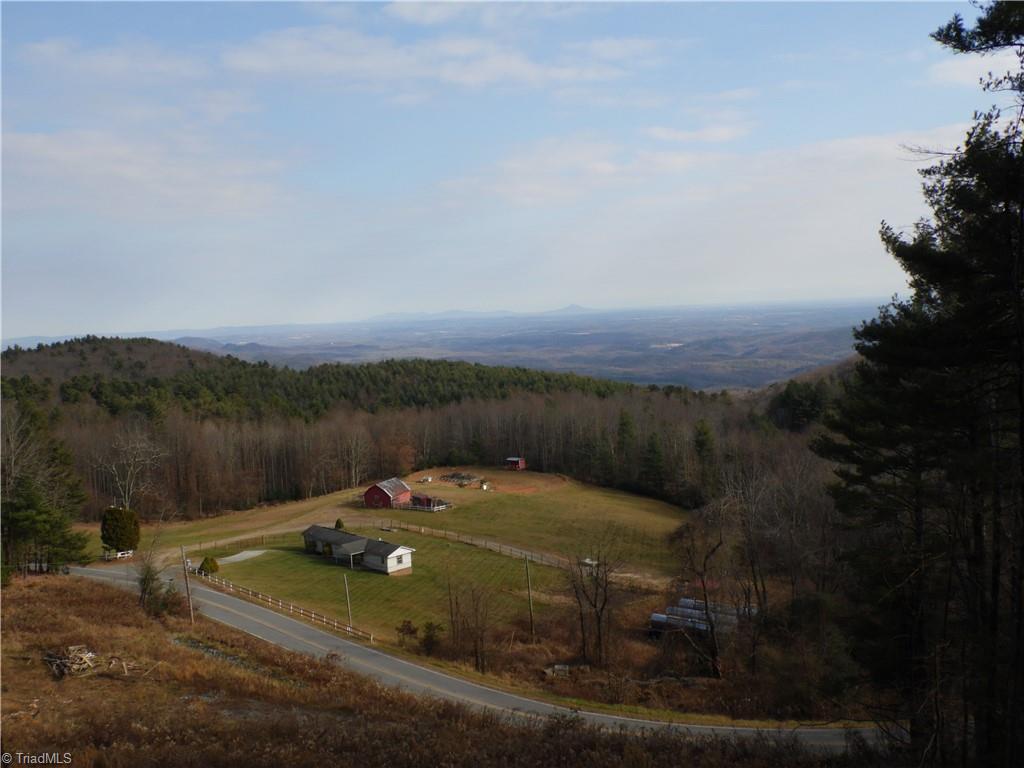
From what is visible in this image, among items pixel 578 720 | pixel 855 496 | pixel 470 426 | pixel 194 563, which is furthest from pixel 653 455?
pixel 578 720

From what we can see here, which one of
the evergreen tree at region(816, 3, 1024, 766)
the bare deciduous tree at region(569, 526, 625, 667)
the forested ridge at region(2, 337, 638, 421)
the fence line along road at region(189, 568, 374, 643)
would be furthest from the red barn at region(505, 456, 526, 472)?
the evergreen tree at region(816, 3, 1024, 766)

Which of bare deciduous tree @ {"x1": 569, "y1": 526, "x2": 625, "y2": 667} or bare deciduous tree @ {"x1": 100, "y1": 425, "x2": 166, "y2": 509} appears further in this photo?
bare deciduous tree @ {"x1": 100, "y1": 425, "x2": 166, "y2": 509}

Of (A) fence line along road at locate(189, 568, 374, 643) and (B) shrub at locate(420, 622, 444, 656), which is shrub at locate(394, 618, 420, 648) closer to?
(A) fence line along road at locate(189, 568, 374, 643)

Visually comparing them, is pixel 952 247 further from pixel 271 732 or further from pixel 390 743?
pixel 271 732

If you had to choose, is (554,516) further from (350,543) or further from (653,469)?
(350,543)

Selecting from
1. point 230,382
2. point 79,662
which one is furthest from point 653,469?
point 230,382
